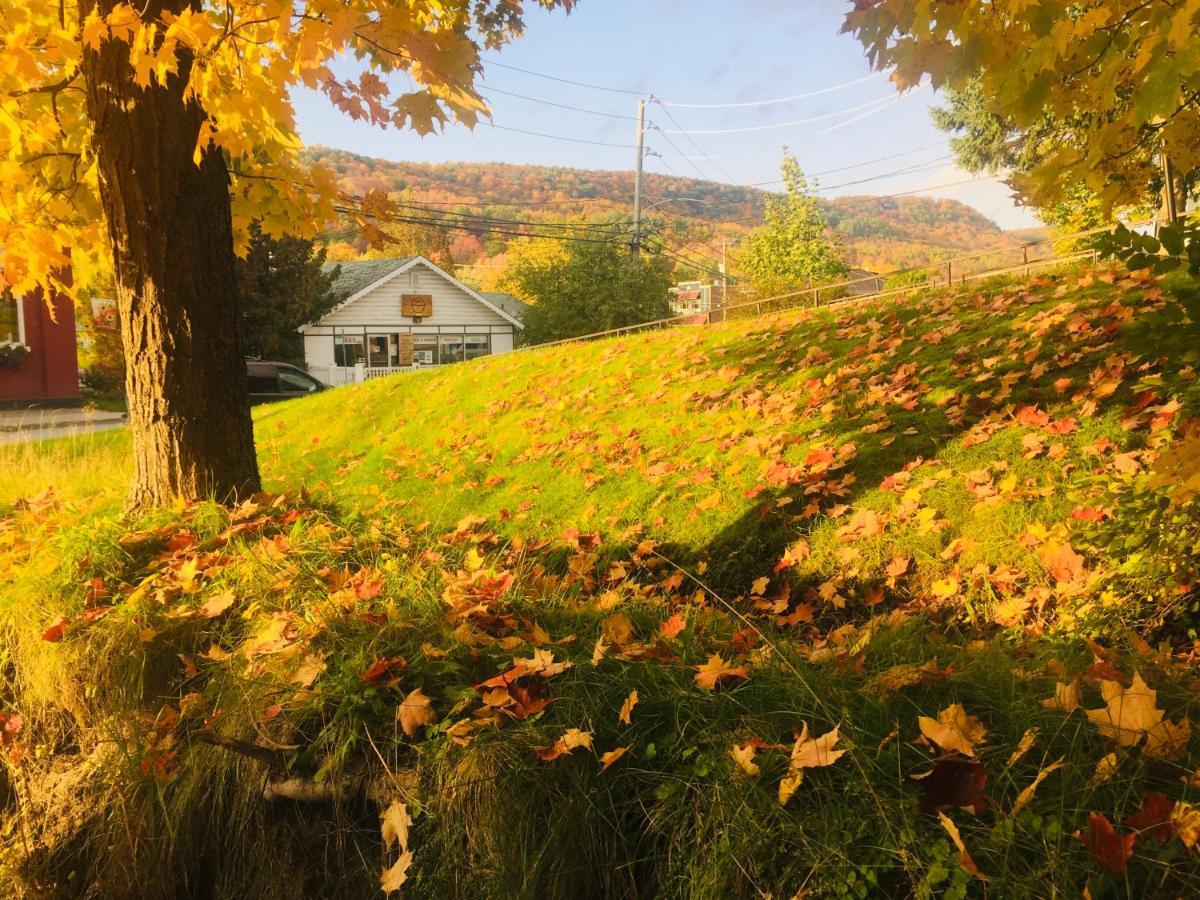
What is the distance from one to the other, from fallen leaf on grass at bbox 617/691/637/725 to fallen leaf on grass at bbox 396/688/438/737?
510mm

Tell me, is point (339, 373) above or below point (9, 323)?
below

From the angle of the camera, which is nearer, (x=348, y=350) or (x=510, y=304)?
(x=348, y=350)

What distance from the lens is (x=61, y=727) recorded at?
2.87m

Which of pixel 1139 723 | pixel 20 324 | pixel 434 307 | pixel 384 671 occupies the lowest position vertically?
pixel 384 671

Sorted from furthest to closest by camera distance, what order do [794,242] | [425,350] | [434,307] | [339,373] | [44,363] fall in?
[794,242]
[425,350]
[434,307]
[339,373]
[44,363]

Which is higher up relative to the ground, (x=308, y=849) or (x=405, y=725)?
(x=405, y=725)

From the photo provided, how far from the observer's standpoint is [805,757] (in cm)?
174

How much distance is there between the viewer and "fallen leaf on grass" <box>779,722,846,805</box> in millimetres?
1686

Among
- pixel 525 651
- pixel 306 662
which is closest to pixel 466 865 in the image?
pixel 525 651

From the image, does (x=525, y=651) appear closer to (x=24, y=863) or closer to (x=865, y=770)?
(x=865, y=770)

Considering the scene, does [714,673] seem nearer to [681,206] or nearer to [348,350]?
[348,350]

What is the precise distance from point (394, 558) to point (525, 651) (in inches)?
46.2

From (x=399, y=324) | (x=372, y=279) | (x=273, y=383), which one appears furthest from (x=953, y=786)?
(x=399, y=324)

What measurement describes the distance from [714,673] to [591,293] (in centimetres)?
3000
